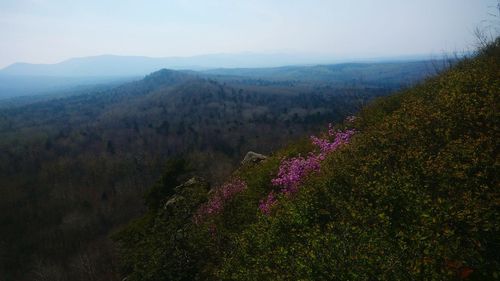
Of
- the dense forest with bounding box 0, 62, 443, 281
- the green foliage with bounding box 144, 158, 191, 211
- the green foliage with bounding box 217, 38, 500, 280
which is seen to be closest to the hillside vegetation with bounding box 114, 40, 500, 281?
the green foliage with bounding box 217, 38, 500, 280

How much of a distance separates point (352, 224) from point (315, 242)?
53.5 inches

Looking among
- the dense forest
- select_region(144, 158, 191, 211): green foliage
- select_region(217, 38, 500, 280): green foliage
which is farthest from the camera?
the dense forest

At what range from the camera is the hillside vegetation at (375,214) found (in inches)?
224

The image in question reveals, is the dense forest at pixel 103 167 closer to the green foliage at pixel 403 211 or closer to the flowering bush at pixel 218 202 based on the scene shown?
the flowering bush at pixel 218 202

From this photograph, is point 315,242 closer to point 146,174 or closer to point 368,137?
point 368,137

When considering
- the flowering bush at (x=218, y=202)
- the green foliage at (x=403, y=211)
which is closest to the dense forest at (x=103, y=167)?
the flowering bush at (x=218, y=202)

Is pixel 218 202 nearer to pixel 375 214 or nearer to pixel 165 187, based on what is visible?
pixel 375 214

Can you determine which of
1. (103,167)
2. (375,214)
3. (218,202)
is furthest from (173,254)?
(103,167)

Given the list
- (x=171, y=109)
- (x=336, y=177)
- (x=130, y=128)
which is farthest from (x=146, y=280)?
(x=171, y=109)

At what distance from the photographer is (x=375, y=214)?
7.19 m

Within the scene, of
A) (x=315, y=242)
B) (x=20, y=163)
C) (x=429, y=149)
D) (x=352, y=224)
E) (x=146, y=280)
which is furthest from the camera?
(x=20, y=163)

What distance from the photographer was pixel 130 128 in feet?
430

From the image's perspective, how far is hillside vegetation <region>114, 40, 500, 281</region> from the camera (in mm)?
5679

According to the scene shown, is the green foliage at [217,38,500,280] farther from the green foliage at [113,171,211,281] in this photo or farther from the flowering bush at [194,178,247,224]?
the flowering bush at [194,178,247,224]
